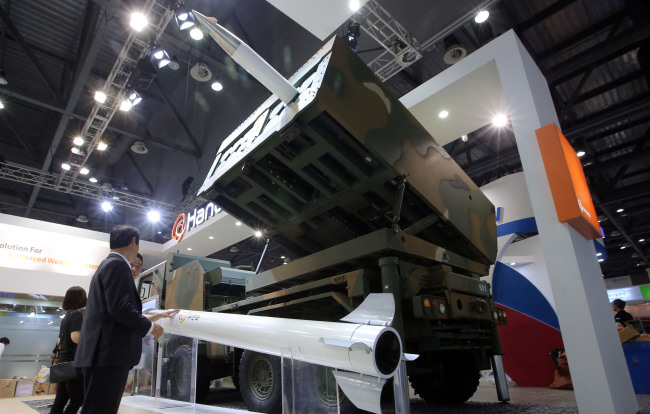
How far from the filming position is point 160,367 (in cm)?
410

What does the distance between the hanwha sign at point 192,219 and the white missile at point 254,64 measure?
694 cm

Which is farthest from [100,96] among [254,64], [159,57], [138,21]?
[254,64]

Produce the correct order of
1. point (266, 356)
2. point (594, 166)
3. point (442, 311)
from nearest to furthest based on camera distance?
point (442, 311) → point (266, 356) → point (594, 166)

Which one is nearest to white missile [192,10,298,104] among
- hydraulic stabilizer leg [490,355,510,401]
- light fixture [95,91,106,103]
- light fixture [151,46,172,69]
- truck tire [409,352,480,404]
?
truck tire [409,352,480,404]

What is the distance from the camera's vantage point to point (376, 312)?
7.61 feet

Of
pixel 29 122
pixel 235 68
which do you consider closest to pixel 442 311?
pixel 235 68

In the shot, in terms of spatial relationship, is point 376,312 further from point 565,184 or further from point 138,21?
point 138,21

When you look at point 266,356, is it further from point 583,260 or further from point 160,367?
point 583,260

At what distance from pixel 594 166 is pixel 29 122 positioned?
669 inches

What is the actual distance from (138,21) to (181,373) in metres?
6.26

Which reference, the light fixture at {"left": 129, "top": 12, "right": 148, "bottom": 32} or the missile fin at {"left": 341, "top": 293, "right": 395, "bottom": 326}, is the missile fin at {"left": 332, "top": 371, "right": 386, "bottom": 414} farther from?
the light fixture at {"left": 129, "top": 12, "right": 148, "bottom": 32}

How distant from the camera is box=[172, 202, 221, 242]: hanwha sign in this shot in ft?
34.1

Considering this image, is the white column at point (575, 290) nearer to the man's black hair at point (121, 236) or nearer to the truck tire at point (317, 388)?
the truck tire at point (317, 388)

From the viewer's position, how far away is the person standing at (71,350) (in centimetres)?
351
